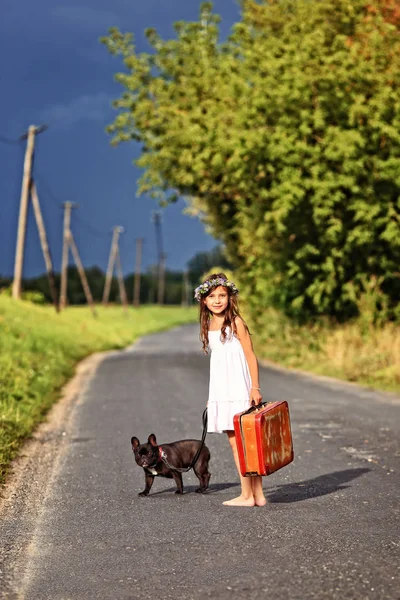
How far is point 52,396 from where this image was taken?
17656 mm

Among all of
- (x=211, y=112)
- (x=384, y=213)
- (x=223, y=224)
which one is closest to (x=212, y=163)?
(x=211, y=112)

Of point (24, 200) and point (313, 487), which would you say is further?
point (24, 200)

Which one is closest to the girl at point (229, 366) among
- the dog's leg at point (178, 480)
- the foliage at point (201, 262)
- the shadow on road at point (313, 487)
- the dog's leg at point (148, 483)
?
the shadow on road at point (313, 487)

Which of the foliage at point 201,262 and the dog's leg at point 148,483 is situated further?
the foliage at point 201,262

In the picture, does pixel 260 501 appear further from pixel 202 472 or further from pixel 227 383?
pixel 227 383

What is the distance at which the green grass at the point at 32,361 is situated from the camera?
12.4 m

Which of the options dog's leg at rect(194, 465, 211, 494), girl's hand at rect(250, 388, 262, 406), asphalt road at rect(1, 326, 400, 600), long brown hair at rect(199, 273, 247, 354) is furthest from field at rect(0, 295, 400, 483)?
girl's hand at rect(250, 388, 262, 406)

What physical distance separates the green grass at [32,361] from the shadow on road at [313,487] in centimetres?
279

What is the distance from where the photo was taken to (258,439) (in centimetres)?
713

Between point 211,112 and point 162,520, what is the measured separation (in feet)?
66.7

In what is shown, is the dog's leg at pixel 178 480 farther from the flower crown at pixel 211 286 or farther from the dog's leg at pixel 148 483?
the flower crown at pixel 211 286

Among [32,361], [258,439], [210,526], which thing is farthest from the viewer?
[32,361]

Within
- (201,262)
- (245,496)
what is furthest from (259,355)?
(201,262)

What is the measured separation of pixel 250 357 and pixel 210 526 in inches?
57.7
